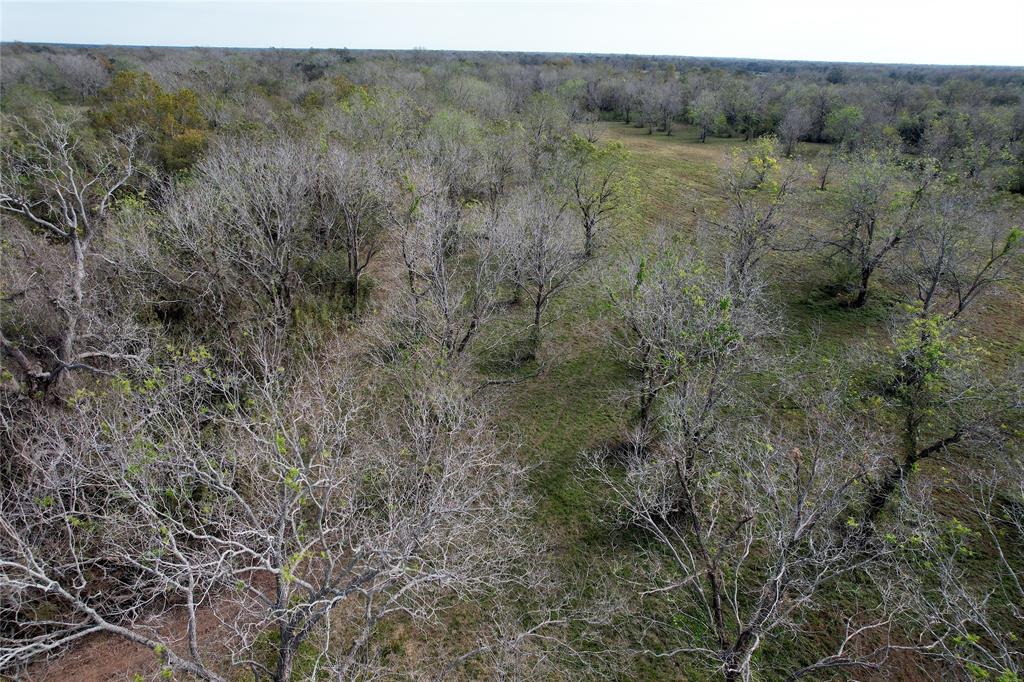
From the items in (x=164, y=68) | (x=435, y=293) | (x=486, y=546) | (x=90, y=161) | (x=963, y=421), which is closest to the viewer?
(x=963, y=421)

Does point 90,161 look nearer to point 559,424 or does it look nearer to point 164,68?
point 559,424

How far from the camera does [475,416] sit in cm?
1897

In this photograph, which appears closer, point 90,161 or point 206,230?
point 206,230

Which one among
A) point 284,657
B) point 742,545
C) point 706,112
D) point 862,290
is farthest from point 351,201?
point 706,112

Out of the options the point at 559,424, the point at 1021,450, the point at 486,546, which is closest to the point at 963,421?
the point at 1021,450

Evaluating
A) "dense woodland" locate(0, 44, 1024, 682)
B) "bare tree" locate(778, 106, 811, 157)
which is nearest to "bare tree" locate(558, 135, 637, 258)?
"dense woodland" locate(0, 44, 1024, 682)

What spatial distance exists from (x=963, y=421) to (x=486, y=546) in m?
14.6

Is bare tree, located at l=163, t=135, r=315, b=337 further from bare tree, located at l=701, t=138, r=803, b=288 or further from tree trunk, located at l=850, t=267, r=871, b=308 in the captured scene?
tree trunk, located at l=850, t=267, r=871, b=308

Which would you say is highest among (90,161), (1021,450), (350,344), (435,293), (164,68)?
(164,68)

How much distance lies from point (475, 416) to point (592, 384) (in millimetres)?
7037

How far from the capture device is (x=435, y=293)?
20.2 meters

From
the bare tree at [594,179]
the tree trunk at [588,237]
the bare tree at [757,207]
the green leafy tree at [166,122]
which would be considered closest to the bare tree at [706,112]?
the bare tree at [594,179]

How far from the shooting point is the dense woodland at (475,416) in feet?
36.0

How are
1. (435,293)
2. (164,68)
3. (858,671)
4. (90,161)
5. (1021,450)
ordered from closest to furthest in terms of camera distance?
1. (858,671)
2. (1021,450)
3. (435,293)
4. (90,161)
5. (164,68)
